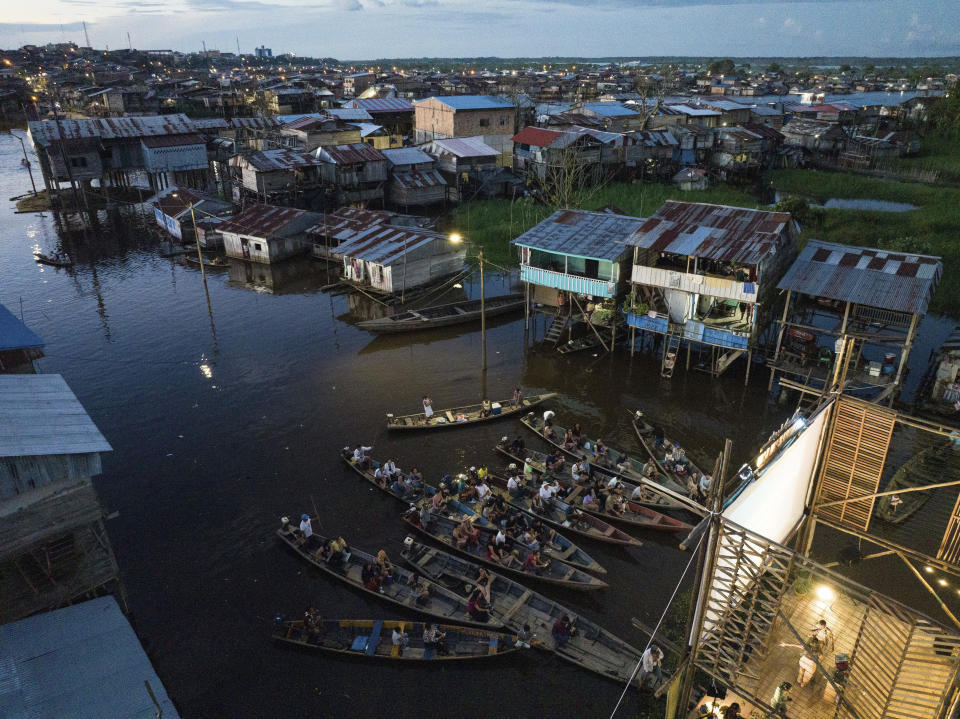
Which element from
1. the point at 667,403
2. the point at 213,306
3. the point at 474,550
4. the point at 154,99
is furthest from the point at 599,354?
the point at 154,99

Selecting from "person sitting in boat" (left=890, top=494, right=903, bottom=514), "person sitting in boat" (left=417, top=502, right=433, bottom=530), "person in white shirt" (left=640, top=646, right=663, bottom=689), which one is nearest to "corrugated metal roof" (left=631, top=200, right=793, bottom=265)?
"person sitting in boat" (left=890, top=494, right=903, bottom=514)

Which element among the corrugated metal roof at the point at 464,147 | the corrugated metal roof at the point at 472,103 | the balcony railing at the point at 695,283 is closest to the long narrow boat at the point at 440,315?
the balcony railing at the point at 695,283

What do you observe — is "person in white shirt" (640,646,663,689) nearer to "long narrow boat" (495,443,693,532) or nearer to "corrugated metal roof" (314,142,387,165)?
"long narrow boat" (495,443,693,532)

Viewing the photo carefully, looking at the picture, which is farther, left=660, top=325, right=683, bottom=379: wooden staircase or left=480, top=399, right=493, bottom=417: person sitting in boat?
left=660, top=325, right=683, bottom=379: wooden staircase

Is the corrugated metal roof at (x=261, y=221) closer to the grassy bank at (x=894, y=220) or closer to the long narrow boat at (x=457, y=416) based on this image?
the long narrow boat at (x=457, y=416)

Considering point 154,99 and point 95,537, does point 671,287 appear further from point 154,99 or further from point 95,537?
point 154,99

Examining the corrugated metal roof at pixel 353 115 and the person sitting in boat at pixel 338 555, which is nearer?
the person sitting in boat at pixel 338 555
